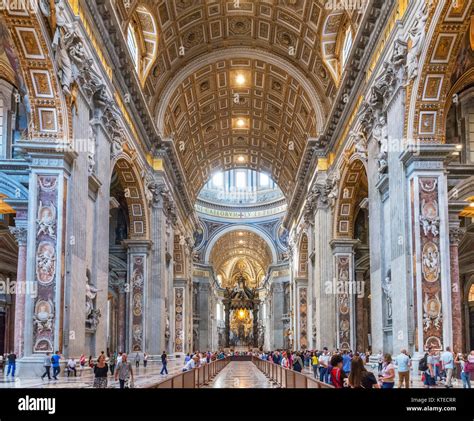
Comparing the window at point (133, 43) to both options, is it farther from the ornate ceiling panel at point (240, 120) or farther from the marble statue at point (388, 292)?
the marble statue at point (388, 292)

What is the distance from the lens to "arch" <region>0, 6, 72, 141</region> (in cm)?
1408

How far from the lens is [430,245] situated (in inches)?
601

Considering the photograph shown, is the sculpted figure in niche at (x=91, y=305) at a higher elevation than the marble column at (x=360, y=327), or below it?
higher

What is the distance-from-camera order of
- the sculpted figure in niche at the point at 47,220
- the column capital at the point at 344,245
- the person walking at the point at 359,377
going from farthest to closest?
1. the column capital at the point at 344,245
2. the sculpted figure in niche at the point at 47,220
3. the person walking at the point at 359,377

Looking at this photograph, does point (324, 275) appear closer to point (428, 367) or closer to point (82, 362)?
point (82, 362)

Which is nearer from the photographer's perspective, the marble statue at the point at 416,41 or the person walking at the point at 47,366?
the person walking at the point at 47,366

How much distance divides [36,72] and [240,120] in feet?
86.1

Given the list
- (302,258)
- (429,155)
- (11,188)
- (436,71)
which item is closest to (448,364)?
(429,155)

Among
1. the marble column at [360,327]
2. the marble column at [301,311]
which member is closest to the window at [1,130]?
the marble column at [360,327]

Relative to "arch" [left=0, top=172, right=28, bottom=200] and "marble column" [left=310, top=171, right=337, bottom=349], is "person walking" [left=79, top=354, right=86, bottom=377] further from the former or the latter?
"marble column" [left=310, top=171, right=337, bottom=349]

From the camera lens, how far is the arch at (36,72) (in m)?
14.1

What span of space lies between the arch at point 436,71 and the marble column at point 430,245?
0.56 meters

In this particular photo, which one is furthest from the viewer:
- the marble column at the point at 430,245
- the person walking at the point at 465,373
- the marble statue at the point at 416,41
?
the marble column at the point at 430,245

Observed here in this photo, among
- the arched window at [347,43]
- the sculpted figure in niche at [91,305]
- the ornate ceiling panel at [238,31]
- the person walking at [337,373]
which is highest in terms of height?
the ornate ceiling panel at [238,31]
